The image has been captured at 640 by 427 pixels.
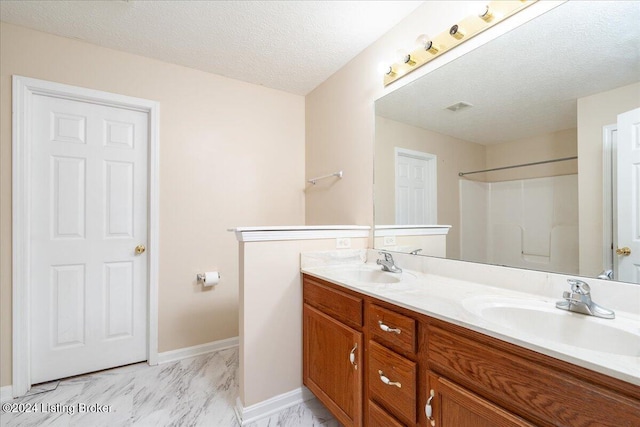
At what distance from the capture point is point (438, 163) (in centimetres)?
158

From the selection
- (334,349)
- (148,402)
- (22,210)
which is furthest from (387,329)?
(22,210)

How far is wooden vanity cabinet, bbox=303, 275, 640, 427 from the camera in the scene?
0.60 m

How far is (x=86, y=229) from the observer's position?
201cm

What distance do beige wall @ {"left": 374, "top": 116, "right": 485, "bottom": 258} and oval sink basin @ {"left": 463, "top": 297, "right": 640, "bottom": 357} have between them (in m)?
0.44

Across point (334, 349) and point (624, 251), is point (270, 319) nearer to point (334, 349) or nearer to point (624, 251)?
point (334, 349)

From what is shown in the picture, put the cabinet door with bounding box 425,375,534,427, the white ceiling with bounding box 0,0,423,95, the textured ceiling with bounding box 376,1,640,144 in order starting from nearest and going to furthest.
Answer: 1. the cabinet door with bounding box 425,375,534,427
2. the textured ceiling with bounding box 376,1,640,144
3. the white ceiling with bounding box 0,0,423,95

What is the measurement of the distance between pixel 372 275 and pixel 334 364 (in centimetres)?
54

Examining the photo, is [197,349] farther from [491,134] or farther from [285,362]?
[491,134]

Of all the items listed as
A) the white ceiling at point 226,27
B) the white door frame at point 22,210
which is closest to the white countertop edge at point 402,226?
the white ceiling at point 226,27

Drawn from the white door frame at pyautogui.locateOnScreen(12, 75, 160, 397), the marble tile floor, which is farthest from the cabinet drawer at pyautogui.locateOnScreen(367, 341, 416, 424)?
the white door frame at pyautogui.locateOnScreen(12, 75, 160, 397)

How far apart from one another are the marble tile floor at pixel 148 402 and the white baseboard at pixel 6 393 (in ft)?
0.15

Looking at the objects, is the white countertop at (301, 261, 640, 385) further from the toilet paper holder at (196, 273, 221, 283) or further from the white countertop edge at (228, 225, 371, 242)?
the toilet paper holder at (196, 273, 221, 283)

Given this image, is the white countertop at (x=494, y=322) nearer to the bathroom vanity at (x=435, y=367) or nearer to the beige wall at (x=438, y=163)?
the bathroom vanity at (x=435, y=367)

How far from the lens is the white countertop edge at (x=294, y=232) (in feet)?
5.01
